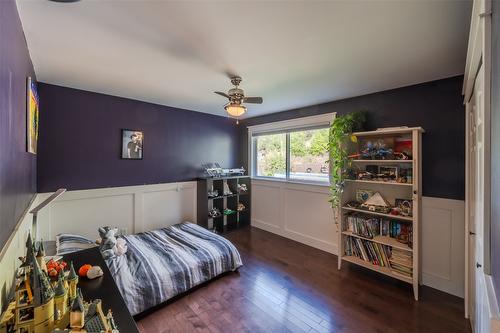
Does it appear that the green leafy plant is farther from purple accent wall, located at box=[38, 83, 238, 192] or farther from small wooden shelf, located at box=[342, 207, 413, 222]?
purple accent wall, located at box=[38, 83, 238, 192]

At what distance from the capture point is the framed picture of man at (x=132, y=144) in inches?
127

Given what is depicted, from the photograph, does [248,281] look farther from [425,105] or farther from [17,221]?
[425,105]

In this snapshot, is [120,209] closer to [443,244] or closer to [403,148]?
[403,148]

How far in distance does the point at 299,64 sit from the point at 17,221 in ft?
7.83

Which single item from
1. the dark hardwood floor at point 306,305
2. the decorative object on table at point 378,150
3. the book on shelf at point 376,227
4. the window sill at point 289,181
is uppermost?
the decorative object on table at point 378,150

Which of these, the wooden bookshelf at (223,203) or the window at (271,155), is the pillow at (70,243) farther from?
the window at (271,155)

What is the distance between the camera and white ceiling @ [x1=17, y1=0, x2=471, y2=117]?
4.18 feet

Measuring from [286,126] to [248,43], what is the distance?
2.32 metres

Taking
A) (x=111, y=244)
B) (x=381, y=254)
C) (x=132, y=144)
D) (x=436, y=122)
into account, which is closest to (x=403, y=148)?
(x=436, y=122)

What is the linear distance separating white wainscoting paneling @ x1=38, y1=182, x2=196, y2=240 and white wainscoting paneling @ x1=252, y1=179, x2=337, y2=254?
52.1 inches

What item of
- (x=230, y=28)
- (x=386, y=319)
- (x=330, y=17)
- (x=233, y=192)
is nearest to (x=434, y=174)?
(x=386, y=319)

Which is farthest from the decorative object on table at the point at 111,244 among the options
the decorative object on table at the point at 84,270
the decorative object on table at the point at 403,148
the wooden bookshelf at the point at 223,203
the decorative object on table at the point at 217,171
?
the decorative object on table at the point at 403,148

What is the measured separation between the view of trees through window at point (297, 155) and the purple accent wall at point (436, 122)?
3.02 feet

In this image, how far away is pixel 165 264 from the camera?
2340mm
